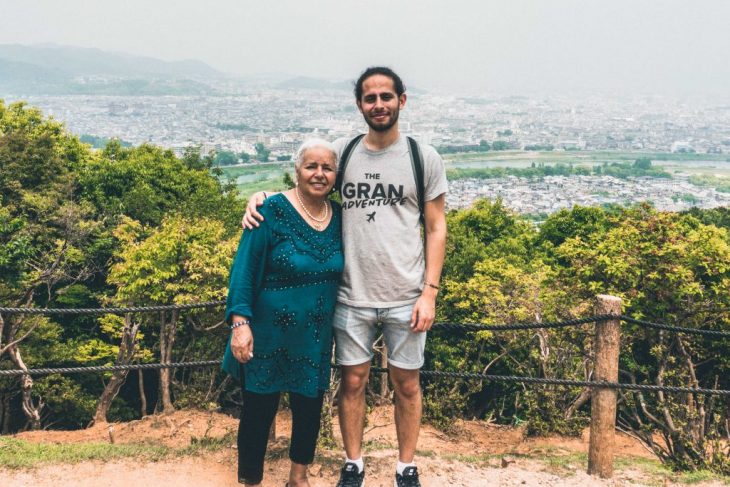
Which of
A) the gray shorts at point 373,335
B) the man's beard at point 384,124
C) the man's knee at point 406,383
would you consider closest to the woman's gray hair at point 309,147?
the man's beard at point 384,124

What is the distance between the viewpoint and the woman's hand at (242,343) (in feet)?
9.12

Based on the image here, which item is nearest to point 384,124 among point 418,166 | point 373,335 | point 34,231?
point 418,166

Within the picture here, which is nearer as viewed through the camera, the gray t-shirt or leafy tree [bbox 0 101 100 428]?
the gray t-shirt

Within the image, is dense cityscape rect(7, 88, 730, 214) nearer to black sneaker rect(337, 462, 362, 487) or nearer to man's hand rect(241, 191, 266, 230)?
black sneaker rect(337, 462, 362, 487)

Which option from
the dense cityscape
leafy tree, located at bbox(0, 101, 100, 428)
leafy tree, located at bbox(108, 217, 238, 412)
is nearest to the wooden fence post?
leafy tree, located at bbox(108, 217, 238, 412)

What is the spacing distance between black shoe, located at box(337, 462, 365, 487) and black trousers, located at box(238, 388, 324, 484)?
0.23m

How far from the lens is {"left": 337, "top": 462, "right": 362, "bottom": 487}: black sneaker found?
3.26 metres

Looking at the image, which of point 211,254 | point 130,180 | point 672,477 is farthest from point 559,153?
point 672,477

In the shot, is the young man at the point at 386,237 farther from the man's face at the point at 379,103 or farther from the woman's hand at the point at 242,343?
the woman's hand at the point at 242,343

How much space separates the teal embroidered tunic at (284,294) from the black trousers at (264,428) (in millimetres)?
97

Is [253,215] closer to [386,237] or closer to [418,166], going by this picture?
[386,237]

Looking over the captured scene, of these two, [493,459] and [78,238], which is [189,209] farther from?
[493,459]

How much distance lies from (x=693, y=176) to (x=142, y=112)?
10137cm

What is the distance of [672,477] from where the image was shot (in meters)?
3.95
